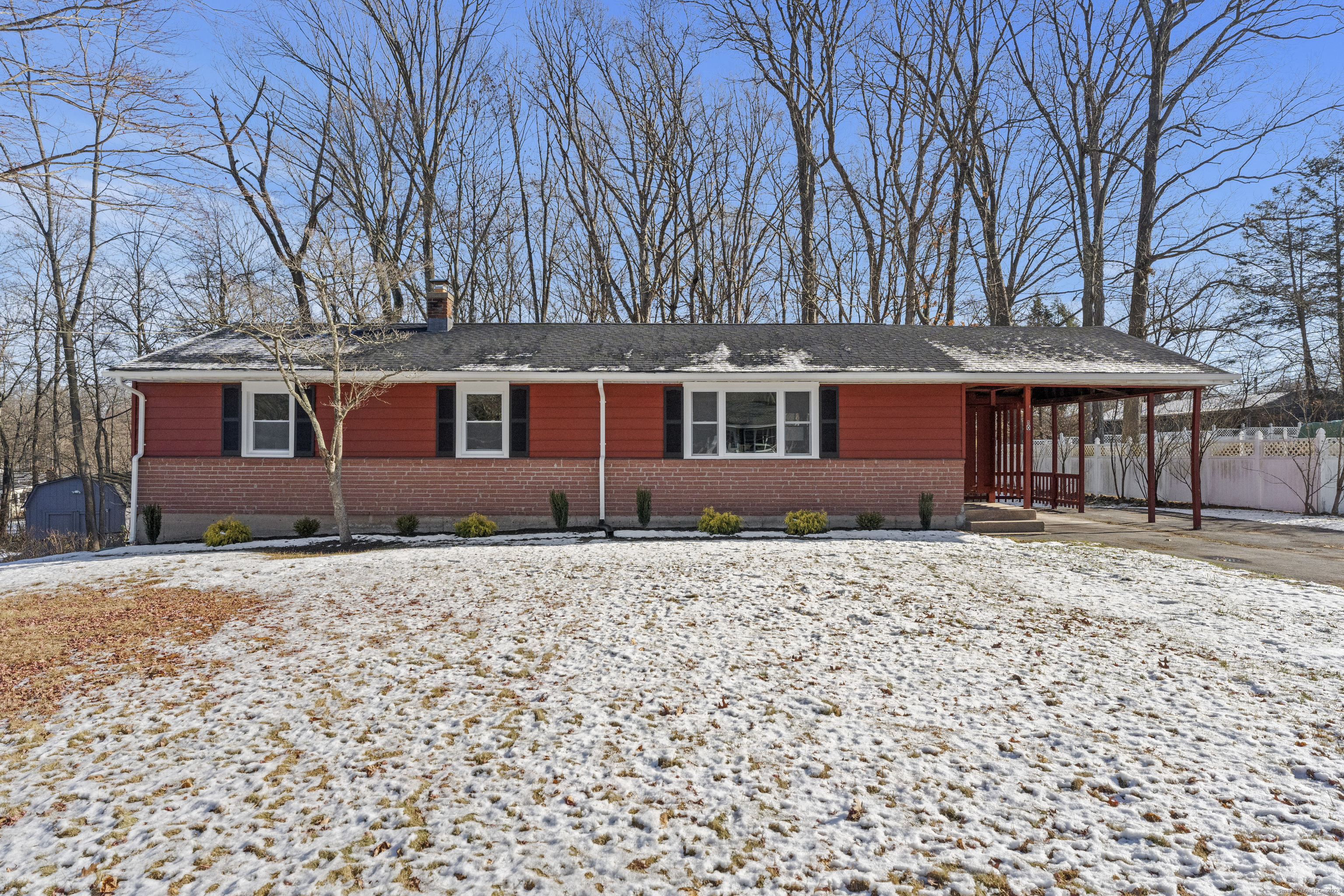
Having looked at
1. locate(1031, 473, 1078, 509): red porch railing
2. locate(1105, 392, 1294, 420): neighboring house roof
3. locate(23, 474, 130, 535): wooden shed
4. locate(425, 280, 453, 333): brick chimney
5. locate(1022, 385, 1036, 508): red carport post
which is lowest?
locate(23, 474, 130, 535): wooden shed

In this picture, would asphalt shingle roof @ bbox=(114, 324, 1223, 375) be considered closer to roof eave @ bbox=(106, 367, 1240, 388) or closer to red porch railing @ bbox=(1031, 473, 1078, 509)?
roof eave @ bbox=(106, 367, 1240, 388)

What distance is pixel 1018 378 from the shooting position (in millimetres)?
11328

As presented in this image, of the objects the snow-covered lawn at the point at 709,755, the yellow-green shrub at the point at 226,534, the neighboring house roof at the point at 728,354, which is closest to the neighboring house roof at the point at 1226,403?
the neighboring house roof at the point at 728,354

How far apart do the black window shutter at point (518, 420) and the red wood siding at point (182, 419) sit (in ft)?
15.8

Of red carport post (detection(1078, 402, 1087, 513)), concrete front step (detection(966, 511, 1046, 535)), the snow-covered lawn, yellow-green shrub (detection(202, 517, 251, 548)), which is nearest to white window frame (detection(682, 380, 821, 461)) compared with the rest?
concrete front step (detection(966, 511, 1046, 535))

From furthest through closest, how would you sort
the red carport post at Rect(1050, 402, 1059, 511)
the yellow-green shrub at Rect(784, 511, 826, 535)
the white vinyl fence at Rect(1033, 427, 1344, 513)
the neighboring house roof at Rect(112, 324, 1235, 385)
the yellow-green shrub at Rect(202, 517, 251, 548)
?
1. the red carport post at Rect(1050, 402, 1059, 511)
2. the white vinyl fence at Rect(1033, 427, 1344, 513)
3. the neighboring house roof at Rect(112, 324, 1235, 385)
4. the yellow-green shrub at Rect(784, 511, 826, 535)
5. the yellow-green shrub at Rect(202, 517, 251, 548)

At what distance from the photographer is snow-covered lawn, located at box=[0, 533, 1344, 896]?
2561mm

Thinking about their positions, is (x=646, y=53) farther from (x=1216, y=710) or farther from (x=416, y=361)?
(x=1216, y=710)

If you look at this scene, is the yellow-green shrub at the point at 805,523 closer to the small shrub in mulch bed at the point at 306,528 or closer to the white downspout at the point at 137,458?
the small shrub in mulch bed at the point at 306,528

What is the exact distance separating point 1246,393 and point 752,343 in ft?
47.2

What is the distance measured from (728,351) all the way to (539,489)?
13.7 feet

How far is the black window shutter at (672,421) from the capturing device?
38.5 feet

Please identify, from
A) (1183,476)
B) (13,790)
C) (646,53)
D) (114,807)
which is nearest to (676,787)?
(114,807)

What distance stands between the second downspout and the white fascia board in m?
0.41
